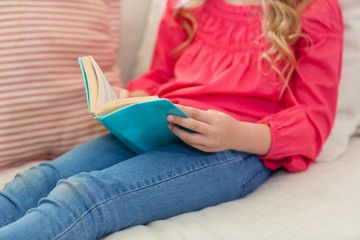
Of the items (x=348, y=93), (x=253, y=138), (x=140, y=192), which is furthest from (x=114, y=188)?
(x=348, y=93)

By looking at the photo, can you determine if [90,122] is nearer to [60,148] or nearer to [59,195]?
[60,148]

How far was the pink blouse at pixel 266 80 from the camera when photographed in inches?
37.6

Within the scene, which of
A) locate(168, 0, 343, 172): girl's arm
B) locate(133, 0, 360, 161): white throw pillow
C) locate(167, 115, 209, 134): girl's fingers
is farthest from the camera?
locate(133, 0, 360, 161): white throw pillow

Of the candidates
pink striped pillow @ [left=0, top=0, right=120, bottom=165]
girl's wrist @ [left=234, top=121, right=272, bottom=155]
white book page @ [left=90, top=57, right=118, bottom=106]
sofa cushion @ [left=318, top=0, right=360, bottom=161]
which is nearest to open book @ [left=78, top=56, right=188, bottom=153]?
white book page @ [left=90, top=57, right=118, bottom=106]

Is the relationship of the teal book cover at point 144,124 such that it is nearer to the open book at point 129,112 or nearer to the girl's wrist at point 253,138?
the open book at point 129,112

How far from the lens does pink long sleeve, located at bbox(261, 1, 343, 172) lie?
0.95 meters

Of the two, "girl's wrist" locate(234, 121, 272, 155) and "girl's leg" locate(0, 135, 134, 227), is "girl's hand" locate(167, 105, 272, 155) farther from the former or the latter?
"girl's leg" locate(0, 135, 134, 227)

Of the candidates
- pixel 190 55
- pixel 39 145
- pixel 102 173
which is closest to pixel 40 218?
pixel 102 173

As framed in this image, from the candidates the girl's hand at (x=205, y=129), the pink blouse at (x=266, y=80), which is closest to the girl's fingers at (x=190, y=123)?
the girl's hand at (x=205, y=129)

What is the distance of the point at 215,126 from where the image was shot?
2.82 feet

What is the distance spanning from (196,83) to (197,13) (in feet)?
0.56

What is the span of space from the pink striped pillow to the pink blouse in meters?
0.19

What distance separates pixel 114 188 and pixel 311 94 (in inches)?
16.4

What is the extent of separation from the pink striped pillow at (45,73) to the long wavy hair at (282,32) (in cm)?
37
